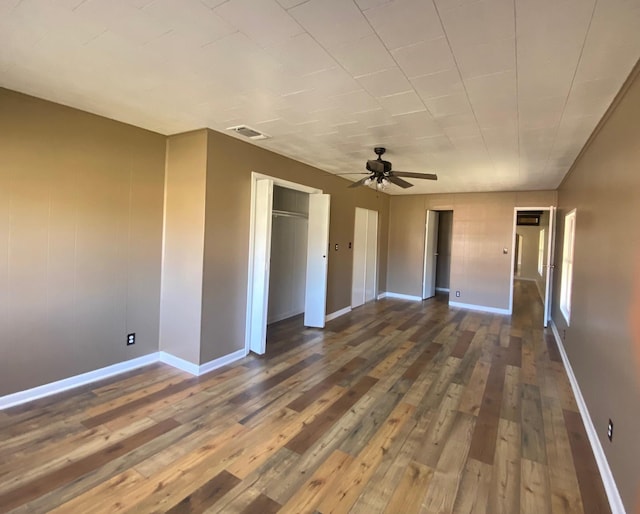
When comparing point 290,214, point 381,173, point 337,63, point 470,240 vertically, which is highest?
point 337,63

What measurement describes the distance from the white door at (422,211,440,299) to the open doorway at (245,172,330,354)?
320cm

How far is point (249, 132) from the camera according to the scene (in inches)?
136

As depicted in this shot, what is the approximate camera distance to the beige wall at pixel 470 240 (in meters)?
6.70

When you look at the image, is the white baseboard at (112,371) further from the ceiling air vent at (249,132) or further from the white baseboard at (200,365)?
the ceiling air vent at (249,132)

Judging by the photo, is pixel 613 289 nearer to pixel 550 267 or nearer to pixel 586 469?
pixel 586 469

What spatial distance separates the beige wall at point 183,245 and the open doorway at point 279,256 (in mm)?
655

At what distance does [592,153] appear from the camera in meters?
3.22

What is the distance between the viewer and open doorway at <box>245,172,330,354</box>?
3.92m

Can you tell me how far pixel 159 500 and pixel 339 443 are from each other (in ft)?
3.72

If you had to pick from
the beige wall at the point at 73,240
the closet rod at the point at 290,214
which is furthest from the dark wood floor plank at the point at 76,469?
the closet rod at the point at 290,214

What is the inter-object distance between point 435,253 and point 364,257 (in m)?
2.39

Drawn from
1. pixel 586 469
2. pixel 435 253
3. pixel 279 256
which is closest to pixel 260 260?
pixel 279 256

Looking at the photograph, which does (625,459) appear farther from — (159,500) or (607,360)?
(159,500)

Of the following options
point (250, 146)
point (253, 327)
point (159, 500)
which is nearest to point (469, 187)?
point (250, 146)
